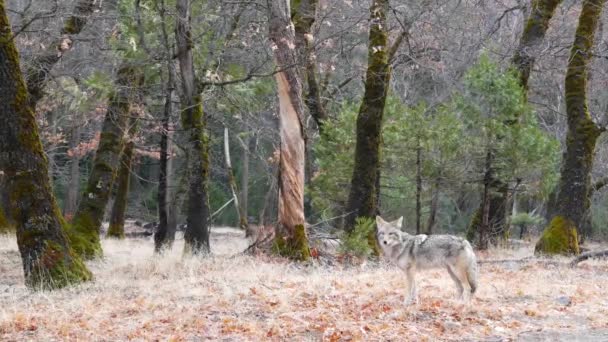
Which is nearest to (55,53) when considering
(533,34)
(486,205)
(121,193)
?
(121,193)

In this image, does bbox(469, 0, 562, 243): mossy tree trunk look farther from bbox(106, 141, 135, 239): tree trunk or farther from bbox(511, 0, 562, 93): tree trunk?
bbox(106, 141, 135, 239): tree trunk

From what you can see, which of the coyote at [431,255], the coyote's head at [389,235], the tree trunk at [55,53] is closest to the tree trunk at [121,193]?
the tree trunk at [55,53]

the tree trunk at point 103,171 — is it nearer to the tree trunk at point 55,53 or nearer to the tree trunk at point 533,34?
the tree trunk at point 55,53

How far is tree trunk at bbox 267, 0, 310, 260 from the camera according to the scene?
46.1 ft

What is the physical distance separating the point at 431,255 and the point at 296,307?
6.59ft

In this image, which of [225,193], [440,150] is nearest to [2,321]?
[440,150]

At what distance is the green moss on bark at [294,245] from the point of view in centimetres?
1416

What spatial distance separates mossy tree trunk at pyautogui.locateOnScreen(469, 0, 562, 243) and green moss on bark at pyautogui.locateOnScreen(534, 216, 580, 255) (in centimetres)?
225

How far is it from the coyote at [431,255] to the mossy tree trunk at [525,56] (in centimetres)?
992

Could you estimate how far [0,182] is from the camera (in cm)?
2381

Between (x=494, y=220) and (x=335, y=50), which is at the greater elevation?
(x=335, y=50)

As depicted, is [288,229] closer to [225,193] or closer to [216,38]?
[216,38]

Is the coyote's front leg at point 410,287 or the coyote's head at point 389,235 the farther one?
the coyote's head at point 389,235

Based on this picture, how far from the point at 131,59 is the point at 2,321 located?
8500 millimetres
